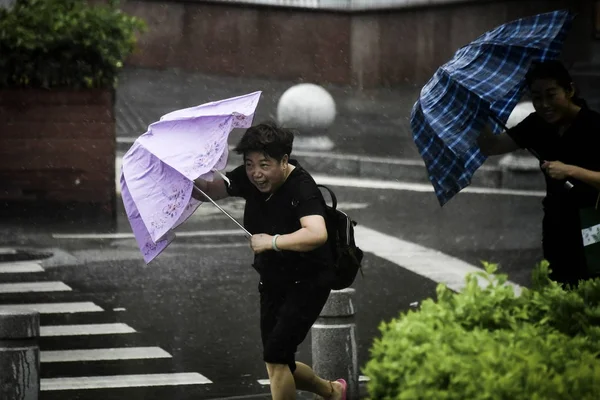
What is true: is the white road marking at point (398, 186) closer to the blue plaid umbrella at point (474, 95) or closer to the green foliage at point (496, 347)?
the blue plaid umbrella at point (474, 95)

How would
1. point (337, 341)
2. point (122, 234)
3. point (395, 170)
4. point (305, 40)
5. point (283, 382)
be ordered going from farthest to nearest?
→ 1. point (305, 40)
2. point (395, 170)
3. point (122, 234)
4. point (337, 341)
5. point (283, 382)

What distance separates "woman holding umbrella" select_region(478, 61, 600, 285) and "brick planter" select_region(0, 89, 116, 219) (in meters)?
8.11

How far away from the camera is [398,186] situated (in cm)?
1717

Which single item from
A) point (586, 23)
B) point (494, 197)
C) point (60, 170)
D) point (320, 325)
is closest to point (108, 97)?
point (60, 170)

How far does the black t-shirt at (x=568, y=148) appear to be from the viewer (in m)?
7.07

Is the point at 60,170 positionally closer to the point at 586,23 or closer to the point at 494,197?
the point at 494,197

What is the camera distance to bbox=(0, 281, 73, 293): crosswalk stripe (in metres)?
11.7

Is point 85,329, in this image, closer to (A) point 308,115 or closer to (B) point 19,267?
(B) point 19,267

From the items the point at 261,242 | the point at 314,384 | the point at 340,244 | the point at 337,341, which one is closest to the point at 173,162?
the point at 261,242

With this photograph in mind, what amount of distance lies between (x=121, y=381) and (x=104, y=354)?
2.38 ft

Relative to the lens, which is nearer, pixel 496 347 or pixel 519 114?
pixel 496 347

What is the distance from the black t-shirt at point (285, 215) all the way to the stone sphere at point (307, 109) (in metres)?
11.9

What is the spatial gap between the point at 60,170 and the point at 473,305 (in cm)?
1016

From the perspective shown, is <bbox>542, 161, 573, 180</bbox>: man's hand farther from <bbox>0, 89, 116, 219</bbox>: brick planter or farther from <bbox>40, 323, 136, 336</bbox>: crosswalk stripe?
<bbox>0, 89, 116, 219</bbox>: brick planter
